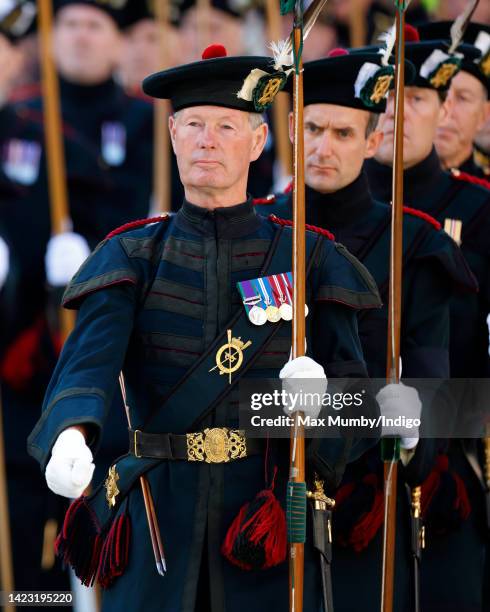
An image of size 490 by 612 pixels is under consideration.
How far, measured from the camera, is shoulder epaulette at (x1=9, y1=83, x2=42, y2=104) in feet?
42.6

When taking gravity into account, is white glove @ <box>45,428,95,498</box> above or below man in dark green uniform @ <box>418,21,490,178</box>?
below

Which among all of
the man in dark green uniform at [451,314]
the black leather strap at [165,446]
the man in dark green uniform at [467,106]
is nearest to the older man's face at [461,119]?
the man in dark green uniform at [467,106]

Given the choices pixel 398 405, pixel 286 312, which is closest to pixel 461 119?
pixel 398 405

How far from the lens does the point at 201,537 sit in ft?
23.4

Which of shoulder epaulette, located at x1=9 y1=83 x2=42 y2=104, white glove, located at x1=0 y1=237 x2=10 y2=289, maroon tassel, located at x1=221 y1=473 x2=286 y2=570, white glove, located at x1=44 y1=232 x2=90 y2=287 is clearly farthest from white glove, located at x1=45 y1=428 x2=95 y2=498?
shoulder epaulette, located at x1=9 y1=83 x2=42 y2=104

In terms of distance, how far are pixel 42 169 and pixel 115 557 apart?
5414 mm

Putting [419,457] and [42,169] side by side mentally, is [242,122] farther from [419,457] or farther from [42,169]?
[42,169]

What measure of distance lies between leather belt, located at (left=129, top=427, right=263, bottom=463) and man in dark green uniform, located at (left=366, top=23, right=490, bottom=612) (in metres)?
1.73

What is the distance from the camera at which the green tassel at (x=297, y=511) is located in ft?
23.0

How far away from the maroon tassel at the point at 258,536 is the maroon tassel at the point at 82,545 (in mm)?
434

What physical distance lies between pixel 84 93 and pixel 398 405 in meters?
5.70

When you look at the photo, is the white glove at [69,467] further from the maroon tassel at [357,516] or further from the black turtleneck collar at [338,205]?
the black turtleneck collar at [338,205]

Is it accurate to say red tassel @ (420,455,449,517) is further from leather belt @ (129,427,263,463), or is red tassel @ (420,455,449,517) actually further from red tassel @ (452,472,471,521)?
leather belt @ (129,427,263,463)

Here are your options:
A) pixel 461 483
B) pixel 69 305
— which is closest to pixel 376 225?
pixel 461 483
